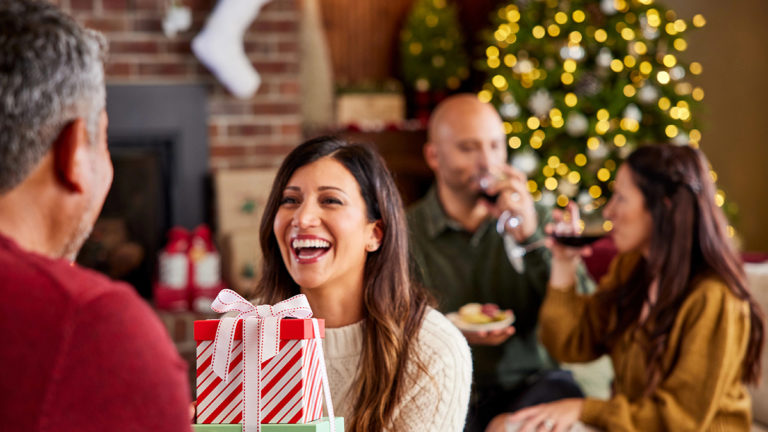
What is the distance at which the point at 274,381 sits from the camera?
3.79ft

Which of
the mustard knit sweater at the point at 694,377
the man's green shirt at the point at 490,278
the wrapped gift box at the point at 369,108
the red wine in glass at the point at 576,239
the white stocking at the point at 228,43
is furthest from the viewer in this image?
the wrapped gift box at the point at 369,108

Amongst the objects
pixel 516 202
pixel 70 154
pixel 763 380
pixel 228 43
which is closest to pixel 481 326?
pixel 516 202

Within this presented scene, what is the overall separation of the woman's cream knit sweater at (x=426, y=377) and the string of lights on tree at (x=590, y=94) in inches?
129

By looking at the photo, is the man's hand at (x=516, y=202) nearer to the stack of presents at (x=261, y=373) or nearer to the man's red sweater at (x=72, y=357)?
the stack of presents at (x=261, y=373)

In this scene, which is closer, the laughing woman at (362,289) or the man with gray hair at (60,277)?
the man with gray hair at (60,277)

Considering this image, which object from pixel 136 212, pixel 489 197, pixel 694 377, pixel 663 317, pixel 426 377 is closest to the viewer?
pixel 426 377

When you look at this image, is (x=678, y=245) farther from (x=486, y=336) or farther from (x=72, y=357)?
(x=72, y=357)

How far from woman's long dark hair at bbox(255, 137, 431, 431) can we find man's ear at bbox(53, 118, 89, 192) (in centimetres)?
75

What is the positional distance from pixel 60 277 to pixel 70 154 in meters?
0.14

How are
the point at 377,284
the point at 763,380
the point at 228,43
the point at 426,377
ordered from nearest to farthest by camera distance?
the point at 426,377 → the point at 377,284 → the point at 763,380 → the point at 228,43

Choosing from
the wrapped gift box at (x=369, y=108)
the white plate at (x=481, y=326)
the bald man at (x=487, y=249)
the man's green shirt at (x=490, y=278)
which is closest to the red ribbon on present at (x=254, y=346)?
→ the white plate at (x=481, y=326)

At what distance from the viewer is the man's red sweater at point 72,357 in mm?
795

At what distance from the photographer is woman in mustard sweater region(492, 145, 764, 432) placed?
2.13 meters

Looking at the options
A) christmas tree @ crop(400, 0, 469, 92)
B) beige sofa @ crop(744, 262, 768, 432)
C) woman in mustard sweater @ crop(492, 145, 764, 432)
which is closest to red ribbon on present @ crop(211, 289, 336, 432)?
woman in mustard sweater @ crop(492, 145, 764, 432)
